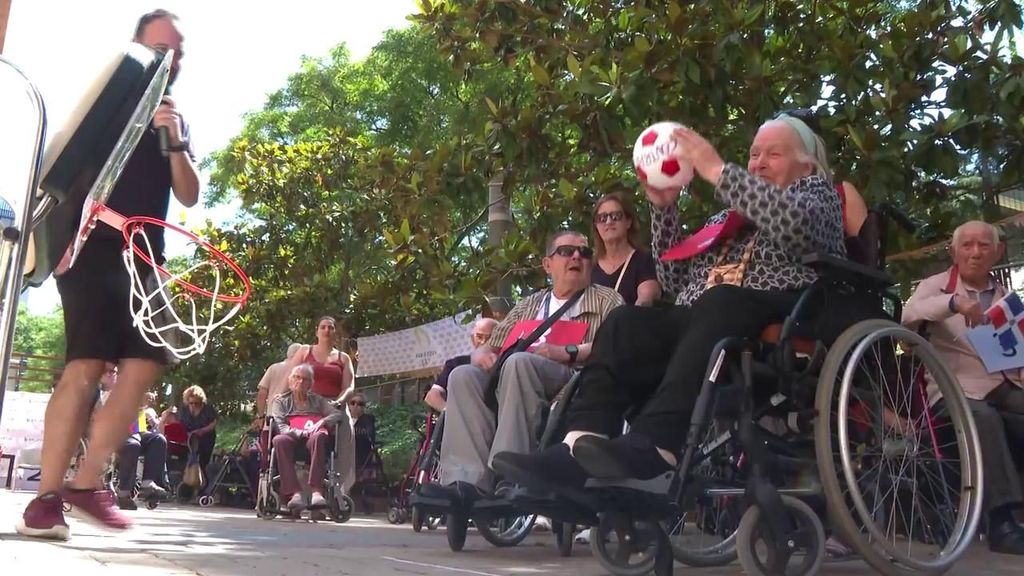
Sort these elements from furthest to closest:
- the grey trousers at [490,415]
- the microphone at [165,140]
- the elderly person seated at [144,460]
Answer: the elderly person seated at [144,460] → the grey trousers at [490,415] → the microphone at [165,140]

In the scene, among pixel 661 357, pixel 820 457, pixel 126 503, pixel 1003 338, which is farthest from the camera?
pixel 126 503

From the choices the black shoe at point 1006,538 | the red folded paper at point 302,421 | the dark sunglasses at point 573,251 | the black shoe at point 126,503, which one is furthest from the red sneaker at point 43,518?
the black shoe at point 126,503

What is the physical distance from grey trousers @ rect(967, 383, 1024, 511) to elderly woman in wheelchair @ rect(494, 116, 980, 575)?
1.28 m

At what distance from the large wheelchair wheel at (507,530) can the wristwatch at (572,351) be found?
41.0 inches

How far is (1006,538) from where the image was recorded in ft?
15.8

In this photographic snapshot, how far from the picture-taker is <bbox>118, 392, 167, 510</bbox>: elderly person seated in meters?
10.5

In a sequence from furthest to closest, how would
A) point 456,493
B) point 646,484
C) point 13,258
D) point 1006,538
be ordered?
point 1006,538 < point 456,493 < point 646,484 < point 13,258

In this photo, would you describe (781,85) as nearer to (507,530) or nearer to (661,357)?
(507,530)

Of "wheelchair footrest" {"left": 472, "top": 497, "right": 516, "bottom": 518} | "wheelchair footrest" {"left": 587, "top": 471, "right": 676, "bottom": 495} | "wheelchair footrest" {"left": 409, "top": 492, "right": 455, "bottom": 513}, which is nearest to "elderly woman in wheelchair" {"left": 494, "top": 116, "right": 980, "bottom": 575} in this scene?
"wheelchair footrest" {"left": 587, "top": 471, "right": 676, "bottom": 495}

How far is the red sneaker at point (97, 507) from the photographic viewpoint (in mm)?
3781

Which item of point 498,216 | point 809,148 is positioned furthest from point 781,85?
point 809,148

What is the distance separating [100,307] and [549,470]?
5.41 ft

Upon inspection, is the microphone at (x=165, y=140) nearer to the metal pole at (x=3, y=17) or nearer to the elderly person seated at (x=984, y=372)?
the metal pole at (x=3, y=17)

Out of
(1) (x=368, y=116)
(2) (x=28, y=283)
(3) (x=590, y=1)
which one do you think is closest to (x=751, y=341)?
(2) (x=28, y=283)
